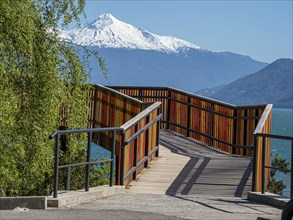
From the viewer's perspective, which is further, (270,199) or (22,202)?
(270,199)

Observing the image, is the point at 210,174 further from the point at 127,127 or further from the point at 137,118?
the point at 127,127

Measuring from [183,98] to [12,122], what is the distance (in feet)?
34.3

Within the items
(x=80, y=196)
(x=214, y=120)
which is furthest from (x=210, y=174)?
(x=214, y=120)

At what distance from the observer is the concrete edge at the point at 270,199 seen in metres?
11.8

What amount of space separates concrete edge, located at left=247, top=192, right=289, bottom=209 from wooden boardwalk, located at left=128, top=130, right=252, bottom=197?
1.08m

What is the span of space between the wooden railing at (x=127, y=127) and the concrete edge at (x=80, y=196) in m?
0.96

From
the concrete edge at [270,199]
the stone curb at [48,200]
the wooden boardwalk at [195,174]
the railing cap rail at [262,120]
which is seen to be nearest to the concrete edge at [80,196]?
the stone curb at [48,200]

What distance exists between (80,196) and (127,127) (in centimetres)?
292

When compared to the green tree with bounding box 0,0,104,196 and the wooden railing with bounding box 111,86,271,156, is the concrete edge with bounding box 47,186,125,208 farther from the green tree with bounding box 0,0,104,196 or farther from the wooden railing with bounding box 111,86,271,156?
the wooden railing with bounding box 111,86,271,156

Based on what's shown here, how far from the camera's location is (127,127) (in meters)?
14.2

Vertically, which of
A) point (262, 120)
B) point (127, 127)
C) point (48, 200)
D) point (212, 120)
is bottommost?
point (48, 200)

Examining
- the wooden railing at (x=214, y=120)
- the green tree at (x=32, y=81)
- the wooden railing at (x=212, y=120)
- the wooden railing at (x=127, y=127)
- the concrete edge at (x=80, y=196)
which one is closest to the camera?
the concrete edge at (x=80, y=196)

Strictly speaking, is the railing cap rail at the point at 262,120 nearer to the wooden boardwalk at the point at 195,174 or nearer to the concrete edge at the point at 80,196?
the wooden boardwalk at the point at 195,174

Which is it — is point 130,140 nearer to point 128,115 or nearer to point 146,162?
point 146,162
